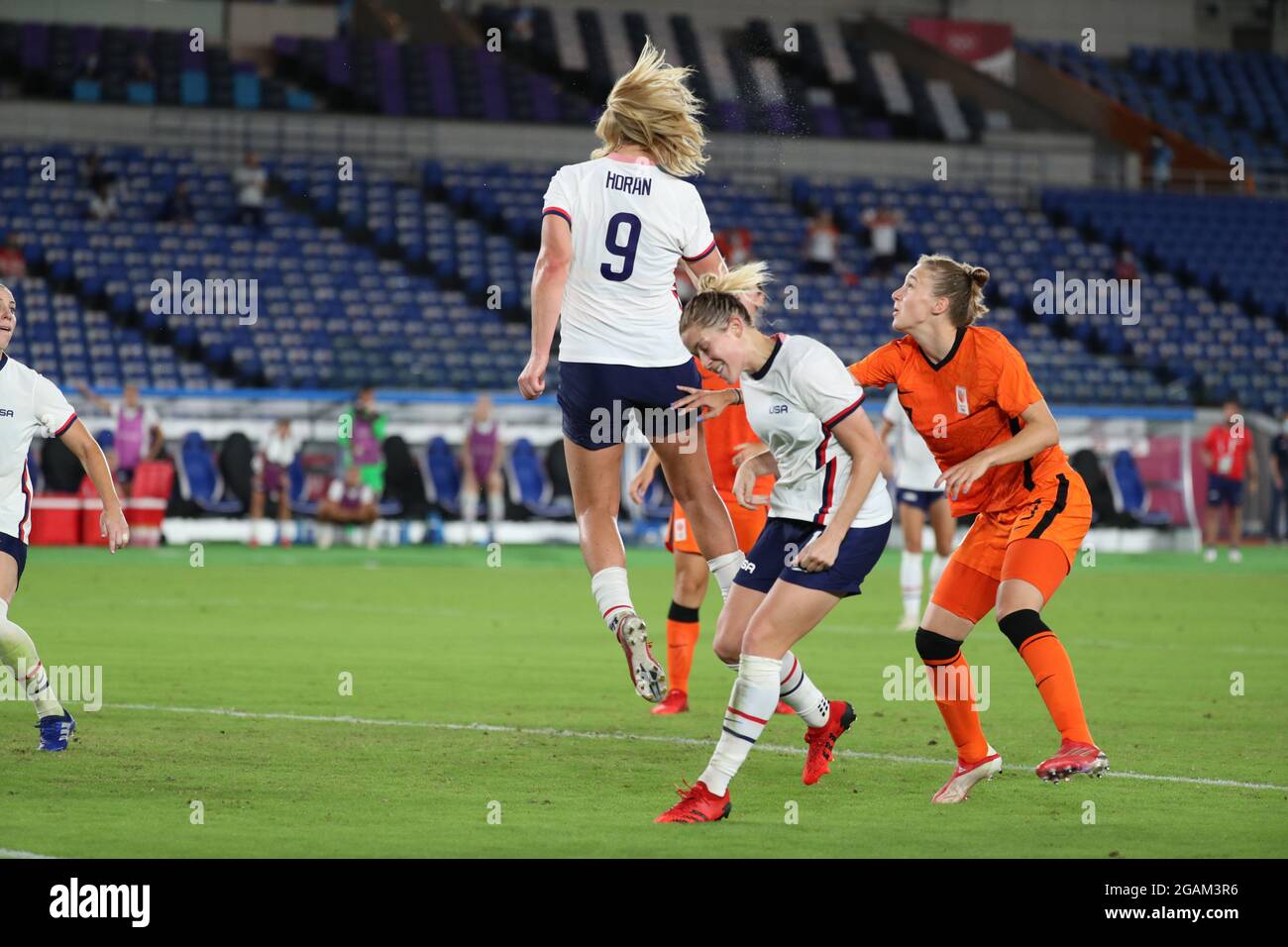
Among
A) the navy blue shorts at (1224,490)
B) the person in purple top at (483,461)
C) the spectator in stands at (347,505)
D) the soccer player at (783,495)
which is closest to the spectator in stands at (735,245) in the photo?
the person in purple top at (483,461)

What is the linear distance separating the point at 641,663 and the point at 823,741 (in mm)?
1094

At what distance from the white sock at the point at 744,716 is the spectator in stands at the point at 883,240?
98.8ft

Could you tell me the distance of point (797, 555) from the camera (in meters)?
7.69

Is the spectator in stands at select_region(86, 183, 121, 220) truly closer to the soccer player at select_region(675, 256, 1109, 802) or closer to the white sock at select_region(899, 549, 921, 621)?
the white sock at select_region(899, 549, 921, 621)

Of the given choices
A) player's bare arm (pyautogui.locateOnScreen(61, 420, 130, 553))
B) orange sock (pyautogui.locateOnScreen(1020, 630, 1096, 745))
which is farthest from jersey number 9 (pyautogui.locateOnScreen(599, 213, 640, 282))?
player's bare arm (pyautogui.locateOnScreen(61, 420, 130, 553))

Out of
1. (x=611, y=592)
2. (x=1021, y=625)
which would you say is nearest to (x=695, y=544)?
(x=611, y=592)

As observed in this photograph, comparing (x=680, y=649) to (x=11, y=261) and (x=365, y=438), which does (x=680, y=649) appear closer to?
(x=365, y=438)

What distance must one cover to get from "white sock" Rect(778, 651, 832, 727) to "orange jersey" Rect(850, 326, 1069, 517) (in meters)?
1.01

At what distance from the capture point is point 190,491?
26.9 meters

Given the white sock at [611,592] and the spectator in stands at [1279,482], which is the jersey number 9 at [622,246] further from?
the spectator in stands at [1279,482]

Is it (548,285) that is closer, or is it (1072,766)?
(1072,766)

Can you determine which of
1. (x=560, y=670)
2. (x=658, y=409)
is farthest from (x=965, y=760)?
(x=560, y=670)

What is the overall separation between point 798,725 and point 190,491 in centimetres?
1790
